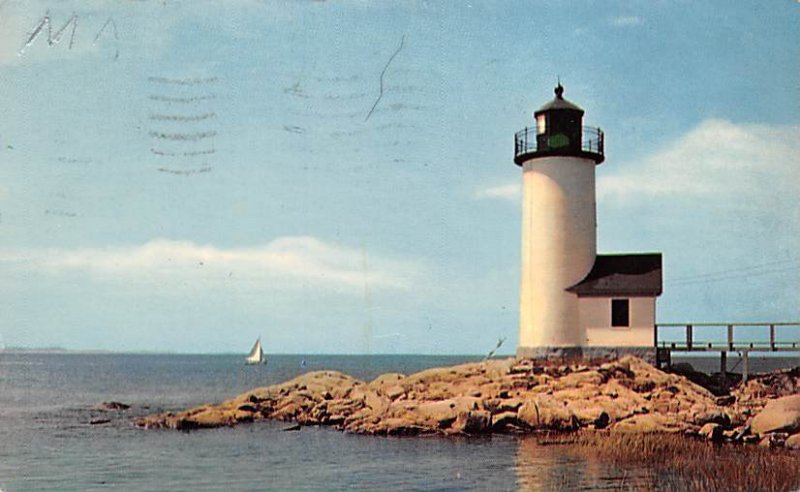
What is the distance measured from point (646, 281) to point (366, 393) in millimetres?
6148

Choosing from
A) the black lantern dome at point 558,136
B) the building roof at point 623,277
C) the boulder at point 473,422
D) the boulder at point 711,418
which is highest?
the black lantern dome at point 558,136

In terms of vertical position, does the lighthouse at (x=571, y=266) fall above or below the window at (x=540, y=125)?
below

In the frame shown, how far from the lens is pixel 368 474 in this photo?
1352 cm

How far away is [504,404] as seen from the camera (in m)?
16.8

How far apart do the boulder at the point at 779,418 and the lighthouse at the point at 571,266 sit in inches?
144

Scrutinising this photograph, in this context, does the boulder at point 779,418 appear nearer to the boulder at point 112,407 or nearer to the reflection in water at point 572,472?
the reflection in water at point 572,472

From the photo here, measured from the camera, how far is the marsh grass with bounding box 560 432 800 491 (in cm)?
1241

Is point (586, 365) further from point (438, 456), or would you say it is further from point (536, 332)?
point (438, 456)

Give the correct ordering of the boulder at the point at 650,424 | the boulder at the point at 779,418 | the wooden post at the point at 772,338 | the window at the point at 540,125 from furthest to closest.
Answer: the window at the point at 540,125 < the wooden post at the point at 772,338 < the boulder at the point at 650,424 < the boulder at the point at 779,418

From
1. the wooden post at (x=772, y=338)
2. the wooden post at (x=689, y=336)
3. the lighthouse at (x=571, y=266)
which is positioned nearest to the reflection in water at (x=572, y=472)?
the lighthouse at (x=571, y=266)

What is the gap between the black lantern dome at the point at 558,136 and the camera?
19.2 m

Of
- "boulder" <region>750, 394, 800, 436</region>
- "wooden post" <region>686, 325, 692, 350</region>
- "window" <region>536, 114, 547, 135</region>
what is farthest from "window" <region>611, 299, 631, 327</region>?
"boulder" <region>750, 394, 800, 436</region>

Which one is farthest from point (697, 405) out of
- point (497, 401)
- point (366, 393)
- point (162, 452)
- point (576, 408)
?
point (162, 452)

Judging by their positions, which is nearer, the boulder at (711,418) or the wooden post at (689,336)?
the boulder at (711,418)
